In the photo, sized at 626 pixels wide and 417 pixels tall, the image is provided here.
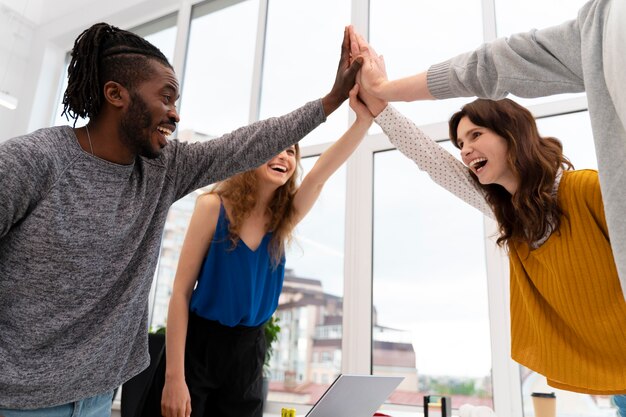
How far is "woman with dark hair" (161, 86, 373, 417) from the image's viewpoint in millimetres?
1506

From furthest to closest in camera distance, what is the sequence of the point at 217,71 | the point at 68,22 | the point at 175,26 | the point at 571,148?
the point at 68,22 → the point at 175,26 → the point at 217,71 → the point at 571,148

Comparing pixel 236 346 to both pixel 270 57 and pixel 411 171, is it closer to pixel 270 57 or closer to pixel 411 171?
pixel 411 171

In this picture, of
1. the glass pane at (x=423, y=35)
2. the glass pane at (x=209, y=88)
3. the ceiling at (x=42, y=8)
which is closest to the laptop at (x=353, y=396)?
the glass pane at (x=423, y=35)

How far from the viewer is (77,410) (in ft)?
3.34

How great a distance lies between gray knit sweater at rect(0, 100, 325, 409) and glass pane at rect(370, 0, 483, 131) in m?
1.63

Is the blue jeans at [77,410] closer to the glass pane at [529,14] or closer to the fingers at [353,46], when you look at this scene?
the fingers at [353,46]

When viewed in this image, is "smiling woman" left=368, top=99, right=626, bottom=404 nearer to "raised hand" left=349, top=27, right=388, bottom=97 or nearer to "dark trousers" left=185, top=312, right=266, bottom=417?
"raised hand" left=349, top=27, right=388, bottom=97

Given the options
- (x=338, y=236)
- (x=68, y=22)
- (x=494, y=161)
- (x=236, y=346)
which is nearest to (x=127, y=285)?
(x=236, y=346)

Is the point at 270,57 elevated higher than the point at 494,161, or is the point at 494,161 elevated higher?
the point at 270,57

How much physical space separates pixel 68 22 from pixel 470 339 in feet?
13.2

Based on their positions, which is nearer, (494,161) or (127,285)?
(127,285)

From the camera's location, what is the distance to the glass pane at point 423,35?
94.7 inches

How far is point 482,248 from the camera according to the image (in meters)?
2.12

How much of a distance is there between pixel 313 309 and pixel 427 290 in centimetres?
61
